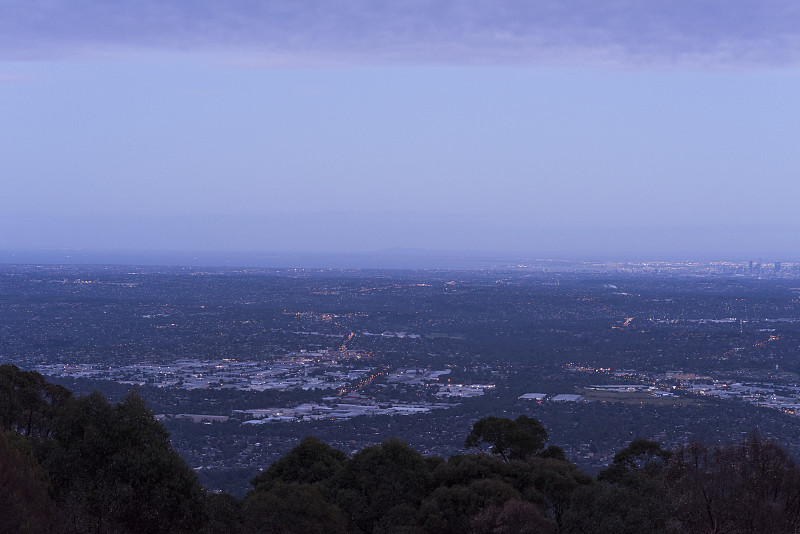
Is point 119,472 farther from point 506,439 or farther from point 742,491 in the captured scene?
point 742,491

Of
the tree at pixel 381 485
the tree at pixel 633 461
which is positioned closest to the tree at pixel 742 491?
the tree at pixel 633 461

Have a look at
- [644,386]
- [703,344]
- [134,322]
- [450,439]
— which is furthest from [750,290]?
[450,439]

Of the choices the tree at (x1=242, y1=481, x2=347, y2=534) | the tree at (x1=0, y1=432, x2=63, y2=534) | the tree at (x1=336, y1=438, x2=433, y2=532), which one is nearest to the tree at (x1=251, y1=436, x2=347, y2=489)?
the tree at (x1=336, y1=438, x2=433, y2=532)

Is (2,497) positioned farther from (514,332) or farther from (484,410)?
(514,332)

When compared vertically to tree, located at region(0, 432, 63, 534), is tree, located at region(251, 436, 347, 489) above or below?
below

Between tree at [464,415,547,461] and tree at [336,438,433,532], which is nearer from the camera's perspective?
tree at [336,438,433,532]

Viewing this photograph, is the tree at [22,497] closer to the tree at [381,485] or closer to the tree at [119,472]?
the tree at [119,472]

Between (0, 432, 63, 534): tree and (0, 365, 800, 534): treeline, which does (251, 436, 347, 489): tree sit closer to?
(0, 365, 800, 534): treeline

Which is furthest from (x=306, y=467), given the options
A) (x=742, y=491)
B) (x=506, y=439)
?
(x=742, y=491)
